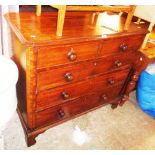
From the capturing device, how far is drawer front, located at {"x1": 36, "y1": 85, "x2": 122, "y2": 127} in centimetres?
143

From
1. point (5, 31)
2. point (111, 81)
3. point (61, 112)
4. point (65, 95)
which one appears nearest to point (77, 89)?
point (65, 95)

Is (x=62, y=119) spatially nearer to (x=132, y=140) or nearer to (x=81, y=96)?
(x=81, y=96)

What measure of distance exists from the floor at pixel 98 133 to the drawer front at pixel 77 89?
0.41 metres

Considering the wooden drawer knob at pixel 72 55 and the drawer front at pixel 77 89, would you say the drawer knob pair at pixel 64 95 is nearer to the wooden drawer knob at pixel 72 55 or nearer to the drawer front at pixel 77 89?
the drawer front at pixel 77 89

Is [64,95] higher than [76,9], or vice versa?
[76,9]

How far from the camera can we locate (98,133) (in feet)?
5.69

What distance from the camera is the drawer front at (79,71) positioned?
1186 mm

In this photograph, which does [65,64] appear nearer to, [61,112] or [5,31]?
[61,112]

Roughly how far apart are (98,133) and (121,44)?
868 millimetres

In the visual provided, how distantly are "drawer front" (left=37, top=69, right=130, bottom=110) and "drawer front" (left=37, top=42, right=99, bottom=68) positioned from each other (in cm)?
23

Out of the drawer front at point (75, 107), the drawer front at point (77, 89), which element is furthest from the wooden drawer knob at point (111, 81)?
the drawer front at point (75, 107)

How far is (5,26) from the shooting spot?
142 cm

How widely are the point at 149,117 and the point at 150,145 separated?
0.39 m

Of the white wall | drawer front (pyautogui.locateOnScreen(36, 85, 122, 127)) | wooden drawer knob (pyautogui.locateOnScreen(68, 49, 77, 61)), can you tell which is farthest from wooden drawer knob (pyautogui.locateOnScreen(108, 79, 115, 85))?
the white wall
